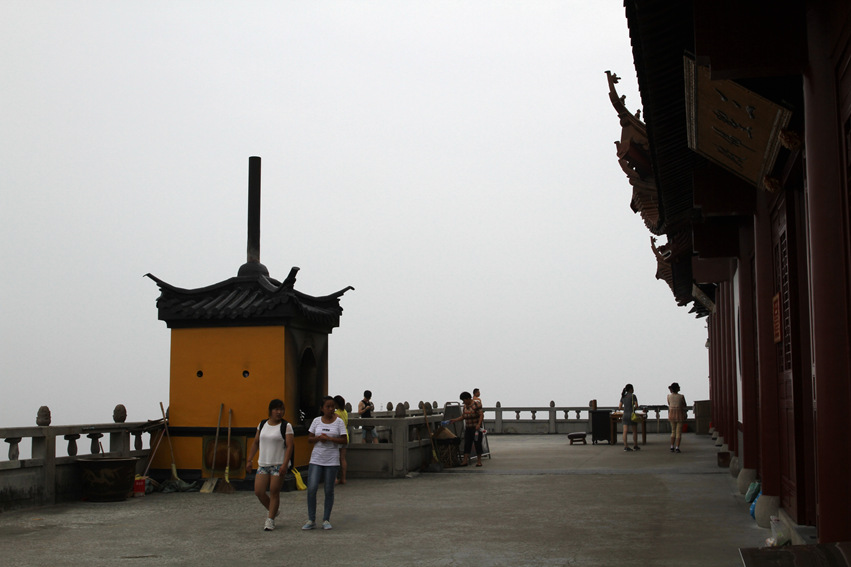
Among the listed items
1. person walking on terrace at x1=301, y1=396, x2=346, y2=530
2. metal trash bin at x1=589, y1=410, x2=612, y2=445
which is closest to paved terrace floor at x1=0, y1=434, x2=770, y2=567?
person walking on terrace at x1=301, y1=396, x2=346, y2=530

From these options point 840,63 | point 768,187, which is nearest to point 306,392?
point 768,187

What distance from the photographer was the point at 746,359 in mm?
12680

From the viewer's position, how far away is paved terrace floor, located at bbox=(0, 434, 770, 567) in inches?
345

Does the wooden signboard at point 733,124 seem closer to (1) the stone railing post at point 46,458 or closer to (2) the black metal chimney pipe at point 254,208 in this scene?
(1) the stone railing post at point 46,458

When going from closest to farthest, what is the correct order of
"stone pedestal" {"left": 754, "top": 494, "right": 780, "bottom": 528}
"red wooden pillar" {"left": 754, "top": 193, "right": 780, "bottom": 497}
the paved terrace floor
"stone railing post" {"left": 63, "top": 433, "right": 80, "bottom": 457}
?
the paved terrace floor
"red wooden pillar" {"left": 754, "top": 193, "right": 780, "bottom": 497}
"stone pedestal" {"left": 754, "top": 494, "right": 780, "bottom": 528}
"stone railing post" {"left": 63, "top": 433, "right": 80, "bottom": 457}

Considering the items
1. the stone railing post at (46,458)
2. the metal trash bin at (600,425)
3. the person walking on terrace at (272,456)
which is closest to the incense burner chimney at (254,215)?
the stone railing post at (46,458)

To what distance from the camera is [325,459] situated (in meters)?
10.9

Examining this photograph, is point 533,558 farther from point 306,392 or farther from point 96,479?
point 306,392

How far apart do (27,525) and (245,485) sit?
4.40m

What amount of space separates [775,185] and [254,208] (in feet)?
38.4

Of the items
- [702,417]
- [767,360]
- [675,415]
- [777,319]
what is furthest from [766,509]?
[702,417]

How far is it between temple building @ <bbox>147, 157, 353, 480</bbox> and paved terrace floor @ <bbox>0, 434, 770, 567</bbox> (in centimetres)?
110

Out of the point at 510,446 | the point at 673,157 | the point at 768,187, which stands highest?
the point at 673,157

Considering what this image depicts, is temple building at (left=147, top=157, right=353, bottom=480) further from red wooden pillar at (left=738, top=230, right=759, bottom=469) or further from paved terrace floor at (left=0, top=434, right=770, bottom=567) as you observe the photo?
red wooden pillar at (left=738, top=230, right=759, bottom=469)
